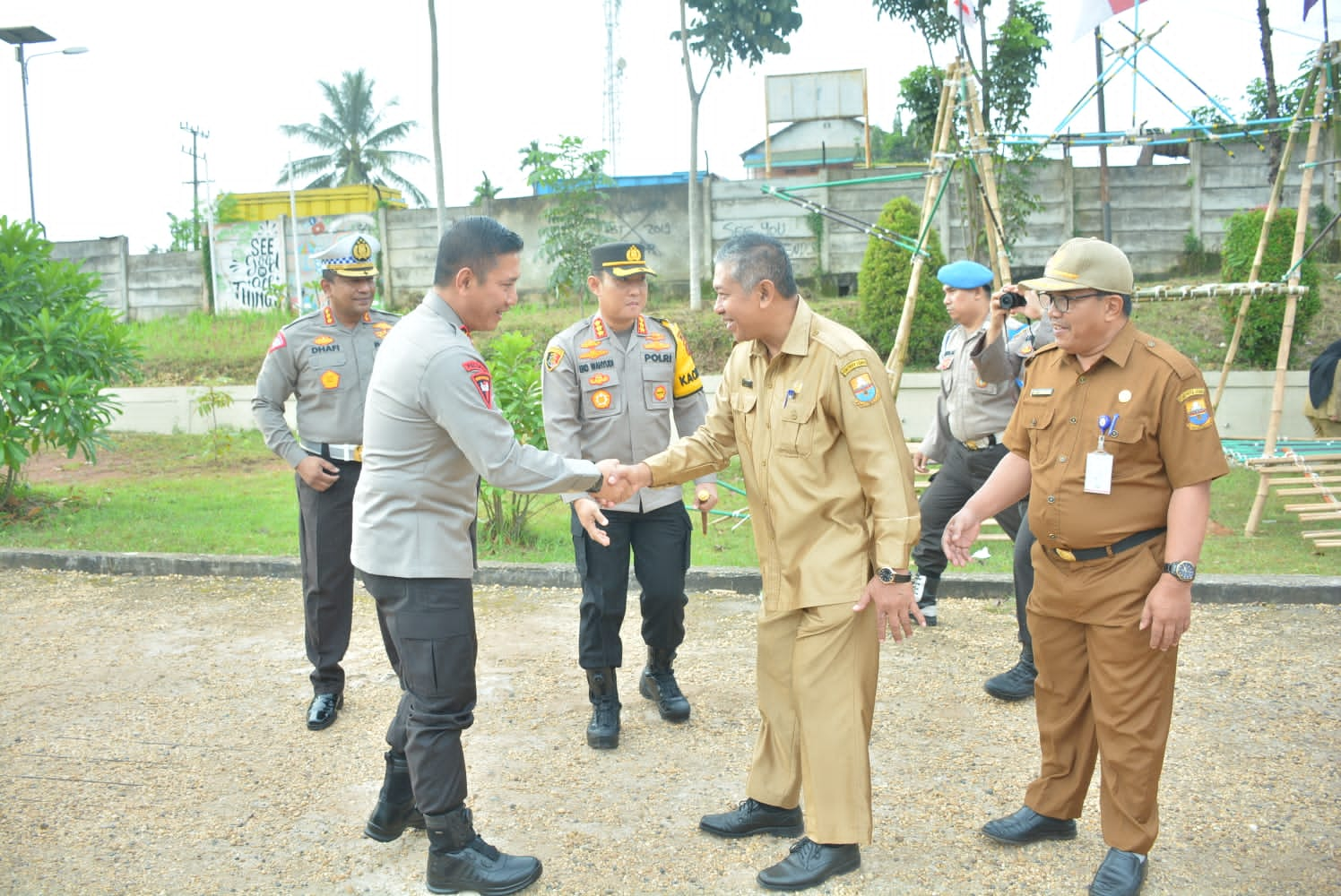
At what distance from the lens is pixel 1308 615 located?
6.04m

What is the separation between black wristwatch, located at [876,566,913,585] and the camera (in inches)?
127

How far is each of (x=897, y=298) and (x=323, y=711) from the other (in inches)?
405

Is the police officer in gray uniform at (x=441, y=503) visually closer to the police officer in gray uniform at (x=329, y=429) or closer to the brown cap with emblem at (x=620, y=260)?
the brown cap with emblem at (x=620, y=260)

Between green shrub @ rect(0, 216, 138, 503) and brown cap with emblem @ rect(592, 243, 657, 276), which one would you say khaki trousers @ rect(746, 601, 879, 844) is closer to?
brown cap with emblem @ rect(592, 243, 657, 276)

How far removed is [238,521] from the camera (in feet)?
30.3

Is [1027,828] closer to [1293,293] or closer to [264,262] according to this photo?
[1293,293]

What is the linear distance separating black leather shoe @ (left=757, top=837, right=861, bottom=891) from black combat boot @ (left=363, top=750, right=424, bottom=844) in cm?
118

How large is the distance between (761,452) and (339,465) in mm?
2253

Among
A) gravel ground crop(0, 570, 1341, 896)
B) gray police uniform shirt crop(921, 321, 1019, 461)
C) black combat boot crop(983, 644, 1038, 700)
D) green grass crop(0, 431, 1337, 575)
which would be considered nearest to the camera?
gravel ground crop(0, 570, 1341, 896)

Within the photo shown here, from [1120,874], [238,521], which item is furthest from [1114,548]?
[238,521]

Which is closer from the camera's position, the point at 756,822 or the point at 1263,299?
the point at 756,822

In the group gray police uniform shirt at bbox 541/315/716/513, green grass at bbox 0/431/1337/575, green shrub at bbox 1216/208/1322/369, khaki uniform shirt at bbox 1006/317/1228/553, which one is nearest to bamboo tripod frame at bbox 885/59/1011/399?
green grass at bbox 0/431/1337/575

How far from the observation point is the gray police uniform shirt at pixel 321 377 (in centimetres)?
494

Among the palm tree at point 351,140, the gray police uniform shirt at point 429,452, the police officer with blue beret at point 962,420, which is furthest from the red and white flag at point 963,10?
the palm tree at point 351,140
